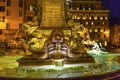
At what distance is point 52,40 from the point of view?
1623 cm

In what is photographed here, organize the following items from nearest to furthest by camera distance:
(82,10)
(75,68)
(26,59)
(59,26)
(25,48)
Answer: (75,68) → (26,59) → (25,48) → (59,26) → (82,10)

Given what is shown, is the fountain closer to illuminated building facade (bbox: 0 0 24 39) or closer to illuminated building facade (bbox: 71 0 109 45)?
illuminated building facade (bbox: 0 0 24 39)

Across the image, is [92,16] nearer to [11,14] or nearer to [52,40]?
[11,14]

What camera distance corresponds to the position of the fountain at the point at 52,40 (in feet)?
52.1

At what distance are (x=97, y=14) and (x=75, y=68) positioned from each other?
7356cm

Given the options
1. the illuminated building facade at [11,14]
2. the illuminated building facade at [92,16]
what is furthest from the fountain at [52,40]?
the illuminated building facade at [92,16]

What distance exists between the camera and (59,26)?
18109mm

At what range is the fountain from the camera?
1588 centimetres

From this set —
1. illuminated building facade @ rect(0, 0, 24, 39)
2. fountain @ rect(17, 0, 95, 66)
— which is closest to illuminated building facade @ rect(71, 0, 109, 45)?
illuminated building facade @ rect(0, 0, 24, 39)

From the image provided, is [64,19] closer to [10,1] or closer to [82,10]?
[10,1]

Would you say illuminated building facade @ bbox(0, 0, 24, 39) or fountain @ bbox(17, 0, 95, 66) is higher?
illuminated building facade @ bbox(0, 0, 24, 39)

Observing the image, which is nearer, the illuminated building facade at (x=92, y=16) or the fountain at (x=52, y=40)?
the fountain at (x=52, y=40)

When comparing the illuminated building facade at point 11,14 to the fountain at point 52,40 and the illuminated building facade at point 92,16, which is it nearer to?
the illuminated building facade at point 92,16

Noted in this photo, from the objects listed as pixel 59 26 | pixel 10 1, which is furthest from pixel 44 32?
pixel 10 1
